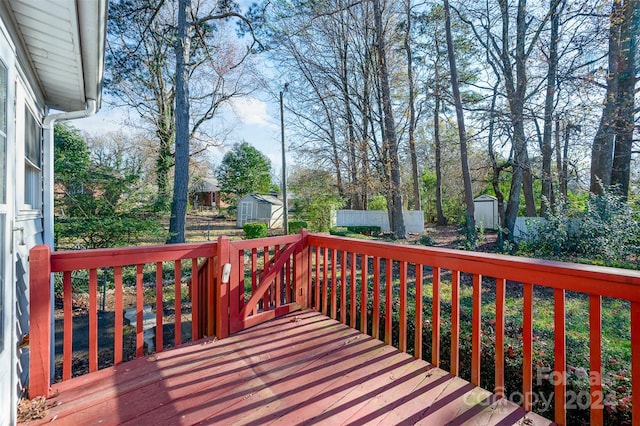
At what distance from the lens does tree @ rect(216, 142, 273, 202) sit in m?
23.8

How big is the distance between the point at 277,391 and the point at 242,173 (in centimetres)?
2374

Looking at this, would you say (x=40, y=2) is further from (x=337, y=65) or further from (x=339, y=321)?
(x=337, y=65)

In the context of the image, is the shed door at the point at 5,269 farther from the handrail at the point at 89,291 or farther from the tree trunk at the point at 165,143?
the tree trunk at the point at 165,143

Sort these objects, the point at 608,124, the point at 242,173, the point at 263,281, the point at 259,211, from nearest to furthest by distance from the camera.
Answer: the point at 263,281
the point at 608,124
the point at 259,211
the point at 242,173

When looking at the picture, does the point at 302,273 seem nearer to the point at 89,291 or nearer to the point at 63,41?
the point at 89,291

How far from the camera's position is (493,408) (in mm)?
1676

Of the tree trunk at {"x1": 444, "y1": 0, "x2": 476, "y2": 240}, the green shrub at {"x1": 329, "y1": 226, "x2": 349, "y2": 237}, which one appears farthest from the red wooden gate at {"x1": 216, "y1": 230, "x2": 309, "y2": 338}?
the green shrub at {"x1": 329, "y1": 226, "x2": 349, "y2": 237}

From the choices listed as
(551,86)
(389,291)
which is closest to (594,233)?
(551,86)

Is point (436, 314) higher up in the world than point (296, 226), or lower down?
lower down

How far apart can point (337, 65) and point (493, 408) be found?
Result: 39.8ft

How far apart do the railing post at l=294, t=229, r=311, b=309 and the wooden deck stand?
2.53ft

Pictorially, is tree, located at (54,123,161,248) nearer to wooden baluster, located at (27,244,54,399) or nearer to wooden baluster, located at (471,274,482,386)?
wooden baluster, located at (27,244,54,399)

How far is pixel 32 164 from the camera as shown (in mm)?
2574

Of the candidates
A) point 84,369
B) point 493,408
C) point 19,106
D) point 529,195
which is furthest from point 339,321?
point 529,195
